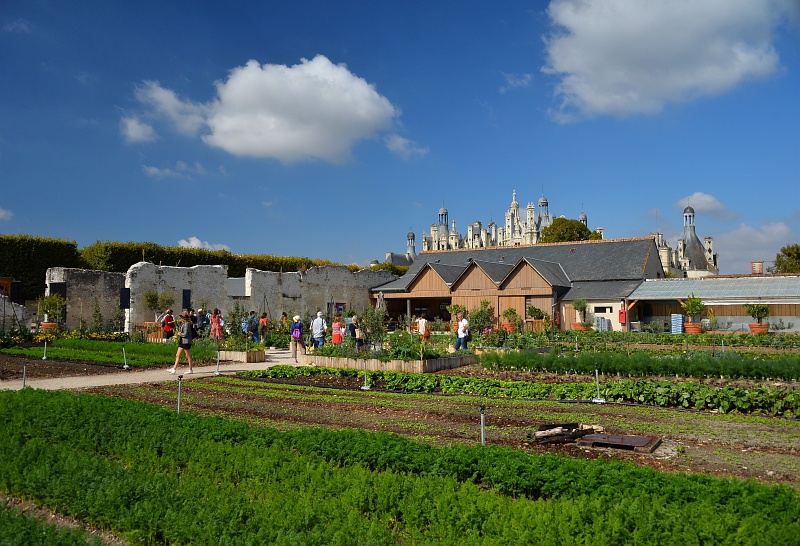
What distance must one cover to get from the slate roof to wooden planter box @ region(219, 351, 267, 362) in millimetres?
21442

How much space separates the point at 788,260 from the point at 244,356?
184 ft

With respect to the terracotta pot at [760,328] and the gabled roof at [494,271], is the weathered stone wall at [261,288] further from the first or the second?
the terracotta pot at [760,328]

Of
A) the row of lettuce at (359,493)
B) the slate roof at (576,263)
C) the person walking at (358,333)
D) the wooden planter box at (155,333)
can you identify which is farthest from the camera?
the slate roof at (576,263)

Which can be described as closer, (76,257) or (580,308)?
(76,257)

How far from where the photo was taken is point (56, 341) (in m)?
24.1

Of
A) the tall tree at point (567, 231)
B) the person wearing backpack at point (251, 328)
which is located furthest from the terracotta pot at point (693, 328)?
the tall tree at point (567, 231)

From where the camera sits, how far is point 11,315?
90.6ft

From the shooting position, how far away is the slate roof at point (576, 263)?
39.9 m

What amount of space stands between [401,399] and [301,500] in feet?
23.1

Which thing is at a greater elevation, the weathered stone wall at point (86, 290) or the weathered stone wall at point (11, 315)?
the weathered stone wall at point (86, 290)

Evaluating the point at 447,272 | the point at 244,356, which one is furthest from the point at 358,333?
the point at 447,272

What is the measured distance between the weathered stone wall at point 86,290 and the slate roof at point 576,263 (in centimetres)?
1866

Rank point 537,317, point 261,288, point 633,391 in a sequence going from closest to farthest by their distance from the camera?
point 633,391
point 537,317
point 261,288

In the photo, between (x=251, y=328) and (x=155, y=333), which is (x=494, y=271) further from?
(x=155, y=333)
